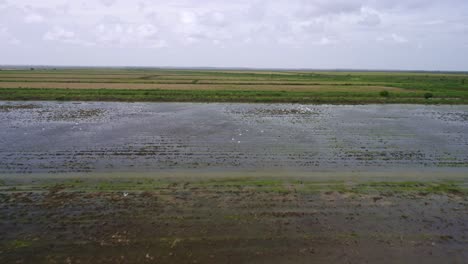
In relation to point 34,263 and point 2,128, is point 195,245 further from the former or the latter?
point 2,128

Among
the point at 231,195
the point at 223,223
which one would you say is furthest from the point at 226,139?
the point at 223,223

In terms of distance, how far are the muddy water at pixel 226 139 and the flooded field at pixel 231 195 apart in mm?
139

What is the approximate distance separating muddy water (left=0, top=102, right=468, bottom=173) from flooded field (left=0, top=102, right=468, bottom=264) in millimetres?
139

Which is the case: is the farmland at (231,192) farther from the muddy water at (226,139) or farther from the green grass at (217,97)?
the green grass at (217,97)

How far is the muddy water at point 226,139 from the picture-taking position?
12.9 metres

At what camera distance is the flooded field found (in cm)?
680

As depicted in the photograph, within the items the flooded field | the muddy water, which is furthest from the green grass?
the flooded field

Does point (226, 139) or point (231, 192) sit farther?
point (226, 139)

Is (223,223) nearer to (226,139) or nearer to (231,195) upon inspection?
(231,195)

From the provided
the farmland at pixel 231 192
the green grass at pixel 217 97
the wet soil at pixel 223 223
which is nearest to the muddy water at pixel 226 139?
the farmland at pixel 231 192

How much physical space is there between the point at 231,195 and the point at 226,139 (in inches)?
319

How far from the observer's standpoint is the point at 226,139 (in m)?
17.5

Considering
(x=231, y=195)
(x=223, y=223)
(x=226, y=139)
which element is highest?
(x=226, y=139)

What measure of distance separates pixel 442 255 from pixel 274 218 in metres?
4.13
